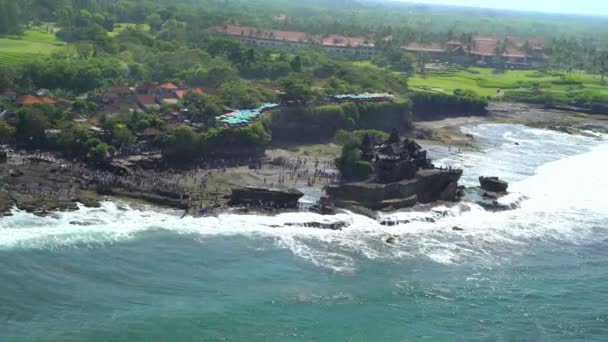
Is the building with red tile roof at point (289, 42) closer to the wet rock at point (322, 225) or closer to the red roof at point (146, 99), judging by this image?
the red roof at point (146, 99)

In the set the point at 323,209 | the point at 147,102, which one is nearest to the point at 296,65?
the point at 147,102

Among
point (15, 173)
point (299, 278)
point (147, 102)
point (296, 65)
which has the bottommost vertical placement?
point (299, 278)

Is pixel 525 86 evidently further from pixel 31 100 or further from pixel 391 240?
pixel 391 240

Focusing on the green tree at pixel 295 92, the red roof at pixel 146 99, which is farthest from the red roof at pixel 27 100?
the green tree at pixel 295 92

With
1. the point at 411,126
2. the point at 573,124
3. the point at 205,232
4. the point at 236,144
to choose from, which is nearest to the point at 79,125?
the point at 236,144

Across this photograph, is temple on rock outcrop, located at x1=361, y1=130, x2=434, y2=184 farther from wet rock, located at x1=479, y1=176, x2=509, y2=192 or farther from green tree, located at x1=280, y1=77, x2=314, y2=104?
green tree, located at x1=280, y1=77, x2=314, y2=104

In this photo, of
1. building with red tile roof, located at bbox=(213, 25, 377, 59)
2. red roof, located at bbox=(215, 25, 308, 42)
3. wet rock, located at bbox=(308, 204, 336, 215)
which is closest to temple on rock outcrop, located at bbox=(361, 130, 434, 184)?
wet rock, located at bbox=(308, 204, 336, 215)

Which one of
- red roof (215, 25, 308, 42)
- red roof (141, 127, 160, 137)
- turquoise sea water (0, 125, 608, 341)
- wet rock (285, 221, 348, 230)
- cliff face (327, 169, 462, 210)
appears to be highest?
red roof (215, 25, 308, 42)
